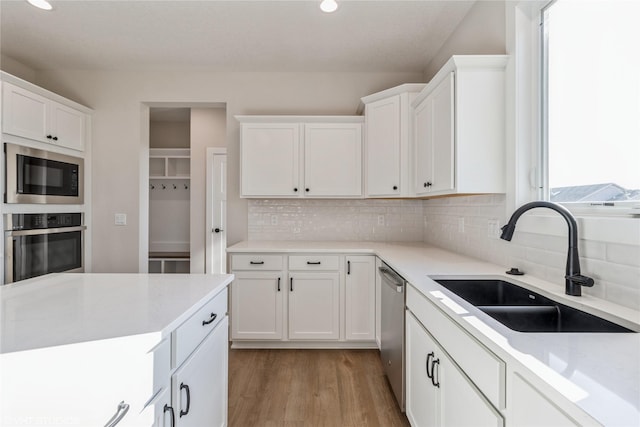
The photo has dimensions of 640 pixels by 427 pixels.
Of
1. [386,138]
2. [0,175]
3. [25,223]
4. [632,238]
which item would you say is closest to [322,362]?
[386,138]

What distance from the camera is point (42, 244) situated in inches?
106

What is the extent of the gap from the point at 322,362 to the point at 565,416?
215 centimetres

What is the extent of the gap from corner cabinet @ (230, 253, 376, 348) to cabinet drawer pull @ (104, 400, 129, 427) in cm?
191

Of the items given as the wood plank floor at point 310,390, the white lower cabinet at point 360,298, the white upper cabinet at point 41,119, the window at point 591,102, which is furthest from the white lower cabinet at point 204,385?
the white upper cabinet at point 41,119

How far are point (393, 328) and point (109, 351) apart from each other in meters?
1.59

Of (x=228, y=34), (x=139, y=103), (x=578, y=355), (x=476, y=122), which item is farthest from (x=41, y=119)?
(x=578, y=355)

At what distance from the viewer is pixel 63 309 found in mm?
1032

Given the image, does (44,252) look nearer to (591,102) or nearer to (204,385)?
(204,385)

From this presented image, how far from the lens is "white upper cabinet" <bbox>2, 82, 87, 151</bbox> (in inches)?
95.5

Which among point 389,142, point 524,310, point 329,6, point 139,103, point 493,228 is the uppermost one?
point 329,6

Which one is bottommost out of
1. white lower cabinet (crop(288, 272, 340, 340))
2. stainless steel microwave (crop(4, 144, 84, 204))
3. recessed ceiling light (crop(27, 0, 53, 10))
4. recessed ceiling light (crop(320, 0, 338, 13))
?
white lower cabinet (crop(288, 272, 340, 340))

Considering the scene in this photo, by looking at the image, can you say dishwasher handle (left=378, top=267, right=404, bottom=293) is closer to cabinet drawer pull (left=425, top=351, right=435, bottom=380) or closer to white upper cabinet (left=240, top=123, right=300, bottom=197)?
cabinet drawer pull (left=425, top=351, right=435, bottom=380)

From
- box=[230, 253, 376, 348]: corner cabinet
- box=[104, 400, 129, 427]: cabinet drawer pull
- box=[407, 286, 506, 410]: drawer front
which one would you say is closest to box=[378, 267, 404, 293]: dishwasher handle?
box=[407, 286, 506, 410]: drawer front

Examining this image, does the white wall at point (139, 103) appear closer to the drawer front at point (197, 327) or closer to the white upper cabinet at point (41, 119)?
the white upper cabinet at point (41, 119)
